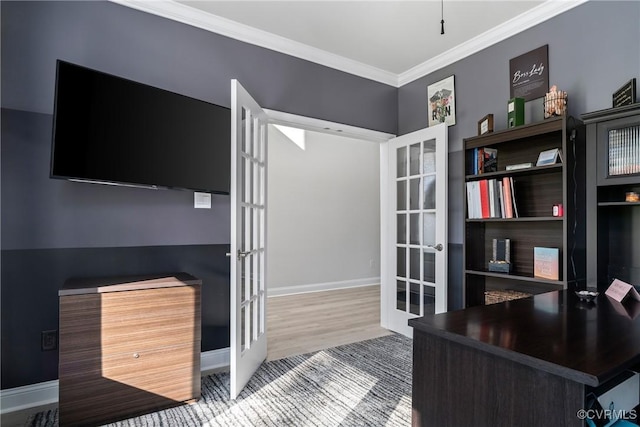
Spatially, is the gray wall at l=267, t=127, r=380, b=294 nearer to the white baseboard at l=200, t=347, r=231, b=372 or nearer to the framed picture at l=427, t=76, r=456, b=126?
the white baseboard at l=200, t=347, r=231, b=372

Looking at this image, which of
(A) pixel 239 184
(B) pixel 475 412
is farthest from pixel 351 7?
(B) pixel 475 412

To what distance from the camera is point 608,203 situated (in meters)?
1.82

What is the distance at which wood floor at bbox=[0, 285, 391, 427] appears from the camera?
3.04 metres

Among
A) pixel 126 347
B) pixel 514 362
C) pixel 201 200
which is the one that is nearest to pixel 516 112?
pixel 514 362

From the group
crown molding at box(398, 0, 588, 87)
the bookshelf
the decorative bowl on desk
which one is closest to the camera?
the decorative bowl on desk

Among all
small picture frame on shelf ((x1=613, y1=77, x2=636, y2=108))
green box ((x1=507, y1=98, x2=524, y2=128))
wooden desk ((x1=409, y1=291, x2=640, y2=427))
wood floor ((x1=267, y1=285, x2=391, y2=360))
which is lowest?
wood floor ((x1=267, y1=285, x2=391, y2=360))

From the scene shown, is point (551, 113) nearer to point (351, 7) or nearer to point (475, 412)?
point (351, 7)

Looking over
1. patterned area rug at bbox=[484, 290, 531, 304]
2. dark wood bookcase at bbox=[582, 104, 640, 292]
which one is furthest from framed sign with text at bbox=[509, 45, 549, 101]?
patterned area rug at bbox=[484, 290, 531, 304]

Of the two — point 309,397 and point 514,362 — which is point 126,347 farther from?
point 514,362

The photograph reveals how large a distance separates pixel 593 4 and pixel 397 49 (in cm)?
137

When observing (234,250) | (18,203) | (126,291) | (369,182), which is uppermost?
(369,182)

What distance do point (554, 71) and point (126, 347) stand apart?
3255 mm

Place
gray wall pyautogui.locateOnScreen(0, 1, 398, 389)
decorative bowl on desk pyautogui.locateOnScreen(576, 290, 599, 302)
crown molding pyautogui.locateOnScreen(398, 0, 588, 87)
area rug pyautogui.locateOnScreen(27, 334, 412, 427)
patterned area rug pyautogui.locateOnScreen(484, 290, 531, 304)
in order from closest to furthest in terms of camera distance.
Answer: decorative bowl on desk pyautogui.locateOnScreen(576, 290, 599, 302)
area rug pyautogui.locateOnScreen(27, 334, 412, 427)
gray wall pyautogui.locateOnScreen(0, 1, 398, 389)
crown molding pyautogui.locateOnScreen(398, 0, 588, 87)
patterned area rug pyautogui.locateOnScreen(484, 290, 531, 304)

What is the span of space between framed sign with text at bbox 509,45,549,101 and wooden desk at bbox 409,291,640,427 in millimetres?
1773
